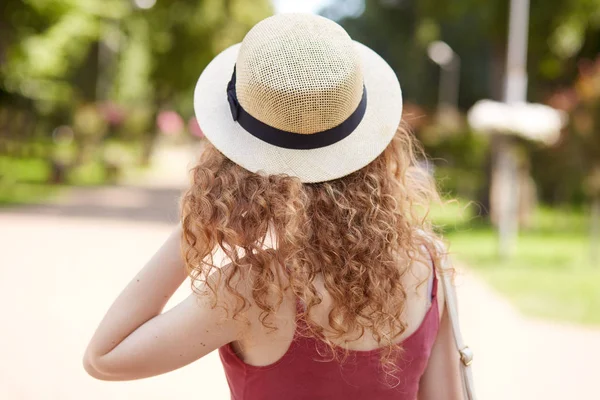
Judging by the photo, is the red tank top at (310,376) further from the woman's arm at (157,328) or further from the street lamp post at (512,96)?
the street lamp post at (512,96)

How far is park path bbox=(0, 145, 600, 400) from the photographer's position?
5000 millimetres

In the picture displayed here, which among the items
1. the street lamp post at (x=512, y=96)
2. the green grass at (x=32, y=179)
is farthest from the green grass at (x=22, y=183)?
the street lamp post at (x=512, y=96)

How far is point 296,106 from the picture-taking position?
1.49 meters

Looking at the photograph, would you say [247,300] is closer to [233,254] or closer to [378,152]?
[233,254]

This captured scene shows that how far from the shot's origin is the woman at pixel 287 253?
1.44 m

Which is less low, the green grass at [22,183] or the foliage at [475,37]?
the foliage at [475,37]

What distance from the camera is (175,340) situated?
1424mm

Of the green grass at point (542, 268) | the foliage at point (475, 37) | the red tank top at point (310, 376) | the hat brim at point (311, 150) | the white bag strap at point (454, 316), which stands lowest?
the red tank top at point (310, 376)

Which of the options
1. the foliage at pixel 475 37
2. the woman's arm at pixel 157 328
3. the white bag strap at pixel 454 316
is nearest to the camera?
the woman's arm at pixel 157 328

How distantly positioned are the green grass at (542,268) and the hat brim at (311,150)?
335 cm

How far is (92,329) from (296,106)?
5031 millimetres

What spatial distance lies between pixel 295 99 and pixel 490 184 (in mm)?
15740

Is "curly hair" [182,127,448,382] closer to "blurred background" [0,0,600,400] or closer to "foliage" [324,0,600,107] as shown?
"blurred background" [0,0,600,400]

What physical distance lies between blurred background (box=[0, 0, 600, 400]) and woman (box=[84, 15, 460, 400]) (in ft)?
1.28
